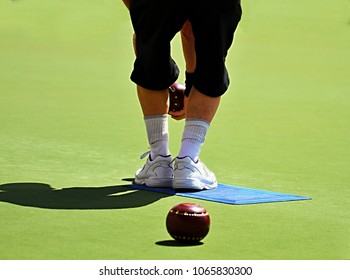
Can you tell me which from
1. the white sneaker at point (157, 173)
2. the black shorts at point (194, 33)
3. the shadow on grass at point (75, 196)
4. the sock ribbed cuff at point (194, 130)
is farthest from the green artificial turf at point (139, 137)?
the black shorts at point (194, 33)

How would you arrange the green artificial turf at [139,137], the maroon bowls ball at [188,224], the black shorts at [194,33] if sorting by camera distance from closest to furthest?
the maroon bowls ball at [188,224] → the green artificial turf at [139,137] → the black shorts at [194,33]

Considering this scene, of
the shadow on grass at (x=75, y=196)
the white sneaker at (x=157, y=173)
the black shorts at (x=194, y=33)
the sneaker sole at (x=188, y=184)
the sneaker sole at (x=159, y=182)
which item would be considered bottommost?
the shadow on grass at (x=75, y=196)

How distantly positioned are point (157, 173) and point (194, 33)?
787 millimetres

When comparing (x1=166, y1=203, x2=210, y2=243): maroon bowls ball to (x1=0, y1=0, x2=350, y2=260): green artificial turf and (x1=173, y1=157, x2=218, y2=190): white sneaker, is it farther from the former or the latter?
(x1=173, y1=157, x2=218, y2=190): white sneaker

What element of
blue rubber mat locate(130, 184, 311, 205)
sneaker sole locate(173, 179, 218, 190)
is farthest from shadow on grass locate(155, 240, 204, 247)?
sneaker sole locate(173, 179, 218, 190)

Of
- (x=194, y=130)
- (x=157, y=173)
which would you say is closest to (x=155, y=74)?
(x=194, y=130)

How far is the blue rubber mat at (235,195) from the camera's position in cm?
566

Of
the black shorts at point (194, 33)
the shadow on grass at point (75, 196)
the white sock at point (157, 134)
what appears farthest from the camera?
the white sock at point (157, 134)

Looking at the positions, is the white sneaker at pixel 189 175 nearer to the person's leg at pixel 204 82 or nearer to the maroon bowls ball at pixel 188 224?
the person's leg at pixel 204 82

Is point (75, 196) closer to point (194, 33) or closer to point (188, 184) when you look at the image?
point (188, 184)

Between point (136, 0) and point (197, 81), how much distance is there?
56cm

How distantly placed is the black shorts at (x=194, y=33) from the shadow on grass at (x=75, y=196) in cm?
66

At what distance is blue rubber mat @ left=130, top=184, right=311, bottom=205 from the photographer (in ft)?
18.6

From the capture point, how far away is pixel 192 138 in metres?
6.01
